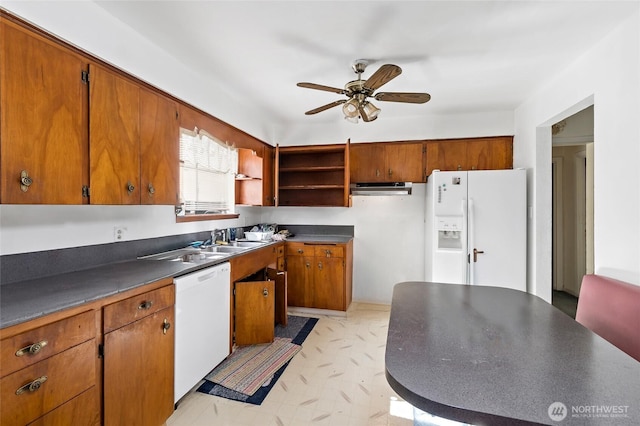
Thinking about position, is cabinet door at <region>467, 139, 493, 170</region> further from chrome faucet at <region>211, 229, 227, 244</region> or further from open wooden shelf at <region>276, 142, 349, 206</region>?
chrome faucet at <region>211, 229, 227, 244</region>

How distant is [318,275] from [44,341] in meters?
2.67

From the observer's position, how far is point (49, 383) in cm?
114

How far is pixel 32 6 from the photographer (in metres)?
1.34

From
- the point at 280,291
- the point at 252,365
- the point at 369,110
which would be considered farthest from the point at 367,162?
the point at 252,365

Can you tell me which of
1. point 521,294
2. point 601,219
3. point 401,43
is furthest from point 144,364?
point 601,219

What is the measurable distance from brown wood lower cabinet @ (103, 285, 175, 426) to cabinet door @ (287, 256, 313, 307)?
1.92 m

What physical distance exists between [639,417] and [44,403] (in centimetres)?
187

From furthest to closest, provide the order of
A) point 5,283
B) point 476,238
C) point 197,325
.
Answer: point 476,238, point 197,325, point 5,283

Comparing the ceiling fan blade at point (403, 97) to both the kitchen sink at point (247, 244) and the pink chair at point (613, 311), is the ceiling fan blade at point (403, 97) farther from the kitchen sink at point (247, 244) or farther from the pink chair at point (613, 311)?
the kitchen sink at point (247, 244)

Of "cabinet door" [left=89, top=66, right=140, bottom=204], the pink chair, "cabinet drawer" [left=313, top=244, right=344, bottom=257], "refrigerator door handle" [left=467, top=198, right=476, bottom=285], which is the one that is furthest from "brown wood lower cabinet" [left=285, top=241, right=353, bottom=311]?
the pink chair

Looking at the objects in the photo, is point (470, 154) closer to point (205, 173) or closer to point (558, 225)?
point (558, 225)

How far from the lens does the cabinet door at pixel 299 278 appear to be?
3596 mm

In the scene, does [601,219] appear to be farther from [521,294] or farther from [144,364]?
[144,364]

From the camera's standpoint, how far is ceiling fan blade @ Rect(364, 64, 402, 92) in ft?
5.86
